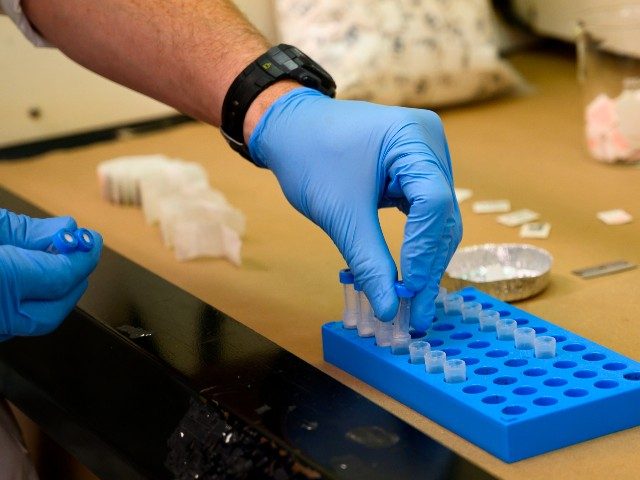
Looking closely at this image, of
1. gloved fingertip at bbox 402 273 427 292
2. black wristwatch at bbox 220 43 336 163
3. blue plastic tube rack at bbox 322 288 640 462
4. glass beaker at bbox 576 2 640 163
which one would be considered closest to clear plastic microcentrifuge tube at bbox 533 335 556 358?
blue plastic tube rack at bbox 322 288 640 462

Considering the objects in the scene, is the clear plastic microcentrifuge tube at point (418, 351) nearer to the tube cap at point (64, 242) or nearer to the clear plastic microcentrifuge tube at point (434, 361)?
the clear plastic microcentrifuge tube at point (434, 361)

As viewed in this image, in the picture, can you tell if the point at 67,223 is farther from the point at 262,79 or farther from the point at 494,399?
the point at 494,399

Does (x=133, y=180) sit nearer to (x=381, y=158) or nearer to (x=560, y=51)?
(x=381, y=158)

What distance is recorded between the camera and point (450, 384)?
884mm

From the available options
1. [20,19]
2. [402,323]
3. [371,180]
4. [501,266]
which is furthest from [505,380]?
[20,19]

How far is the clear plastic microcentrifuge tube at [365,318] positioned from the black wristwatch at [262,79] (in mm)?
214

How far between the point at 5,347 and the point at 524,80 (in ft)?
4.12

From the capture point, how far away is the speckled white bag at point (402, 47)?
190 cm

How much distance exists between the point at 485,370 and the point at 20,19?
0.73 m

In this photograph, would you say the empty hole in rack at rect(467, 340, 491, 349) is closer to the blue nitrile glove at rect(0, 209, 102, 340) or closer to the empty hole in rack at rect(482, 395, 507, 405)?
the empty hole in rack at rect(482, 395, 507, 405)

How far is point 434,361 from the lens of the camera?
91 cm

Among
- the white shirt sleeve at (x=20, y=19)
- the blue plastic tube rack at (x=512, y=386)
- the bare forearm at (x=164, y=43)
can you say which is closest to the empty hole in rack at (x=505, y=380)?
the blue plastic tube rack at (x=512, y=386)

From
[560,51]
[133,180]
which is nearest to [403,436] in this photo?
[133,180]

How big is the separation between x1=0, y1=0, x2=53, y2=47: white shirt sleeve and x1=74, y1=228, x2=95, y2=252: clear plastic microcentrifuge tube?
0.37 m
